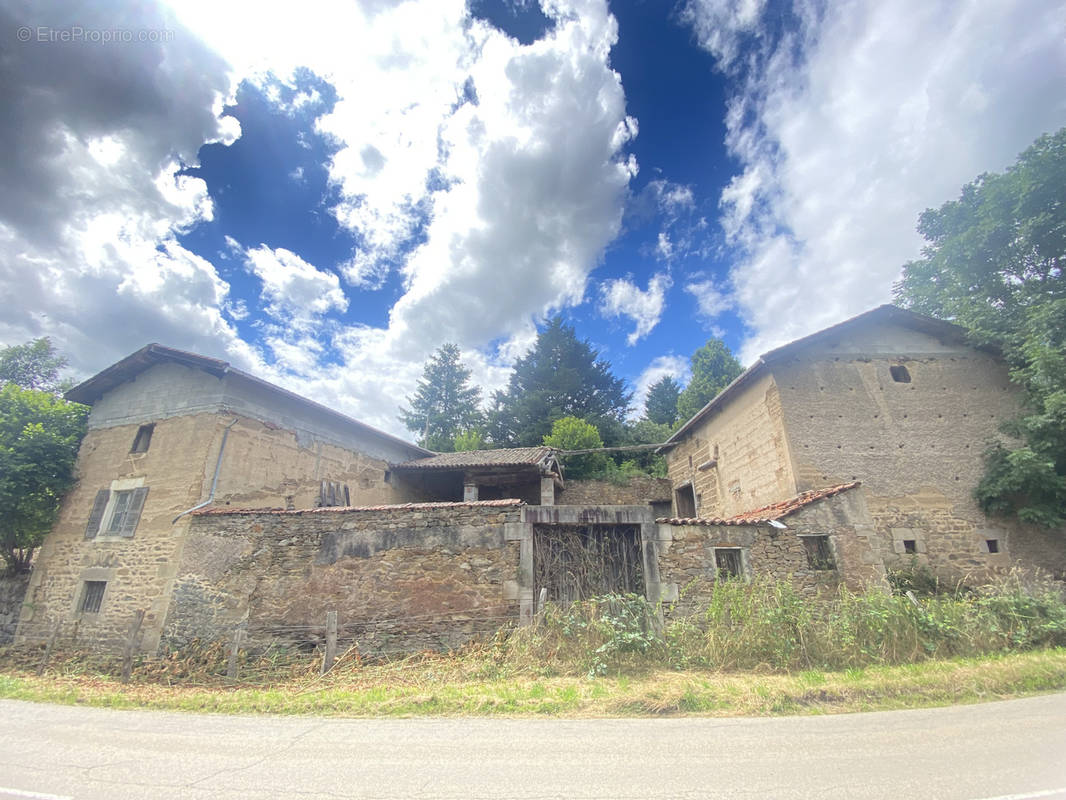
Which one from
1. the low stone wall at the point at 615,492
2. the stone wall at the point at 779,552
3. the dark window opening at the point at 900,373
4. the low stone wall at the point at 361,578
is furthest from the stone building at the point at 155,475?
the dark window opening at the point at 900,373

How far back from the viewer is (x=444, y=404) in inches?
1237

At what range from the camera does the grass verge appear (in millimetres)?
4922

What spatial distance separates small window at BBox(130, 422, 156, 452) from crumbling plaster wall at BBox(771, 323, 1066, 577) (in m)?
14.8

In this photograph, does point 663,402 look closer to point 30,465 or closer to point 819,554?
point 819,554

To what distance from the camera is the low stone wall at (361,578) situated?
7.26 m

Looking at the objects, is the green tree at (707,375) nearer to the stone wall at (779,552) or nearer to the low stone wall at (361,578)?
the stone wall at (779,552)

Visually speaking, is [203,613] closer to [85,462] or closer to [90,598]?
[90,598]

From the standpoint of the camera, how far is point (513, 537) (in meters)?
7.58

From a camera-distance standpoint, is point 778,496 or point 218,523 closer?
point 218,523

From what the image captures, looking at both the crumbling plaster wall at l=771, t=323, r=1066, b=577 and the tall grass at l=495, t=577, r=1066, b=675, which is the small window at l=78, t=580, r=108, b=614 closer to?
the tall grass at l=495, t=577, r=1066, b=675

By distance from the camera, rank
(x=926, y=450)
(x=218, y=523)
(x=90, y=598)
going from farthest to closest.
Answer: (x=926, y=450) < (x=90, y=598) < (x=218, y=523)

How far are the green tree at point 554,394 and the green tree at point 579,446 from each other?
412 cm

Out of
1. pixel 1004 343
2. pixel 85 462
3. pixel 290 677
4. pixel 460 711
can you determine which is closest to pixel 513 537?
pixel 460 711

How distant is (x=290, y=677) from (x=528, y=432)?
18556 mm
